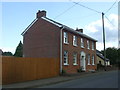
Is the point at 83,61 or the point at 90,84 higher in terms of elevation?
the point at 83,61

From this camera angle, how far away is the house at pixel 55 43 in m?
26.6

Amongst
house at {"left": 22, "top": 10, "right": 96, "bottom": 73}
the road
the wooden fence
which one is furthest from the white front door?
the road

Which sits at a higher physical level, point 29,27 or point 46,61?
point 29,27

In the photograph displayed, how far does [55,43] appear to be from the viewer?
87.6 feet

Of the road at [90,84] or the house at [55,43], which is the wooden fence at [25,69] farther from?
the road at [90,84]

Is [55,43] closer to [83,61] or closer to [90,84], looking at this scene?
[83,61]

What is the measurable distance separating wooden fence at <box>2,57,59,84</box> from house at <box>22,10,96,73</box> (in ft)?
9.99

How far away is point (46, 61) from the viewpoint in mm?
22188

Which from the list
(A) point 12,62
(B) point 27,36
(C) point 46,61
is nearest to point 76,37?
(B) point 27,36

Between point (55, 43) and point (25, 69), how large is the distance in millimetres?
8718

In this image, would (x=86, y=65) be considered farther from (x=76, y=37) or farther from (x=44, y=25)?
(x=44, y=25)

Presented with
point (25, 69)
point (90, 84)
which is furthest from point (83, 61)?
point (90, 84)

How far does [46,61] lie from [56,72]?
2863 millimetres

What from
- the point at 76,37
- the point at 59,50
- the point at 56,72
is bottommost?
the point at 56,72
